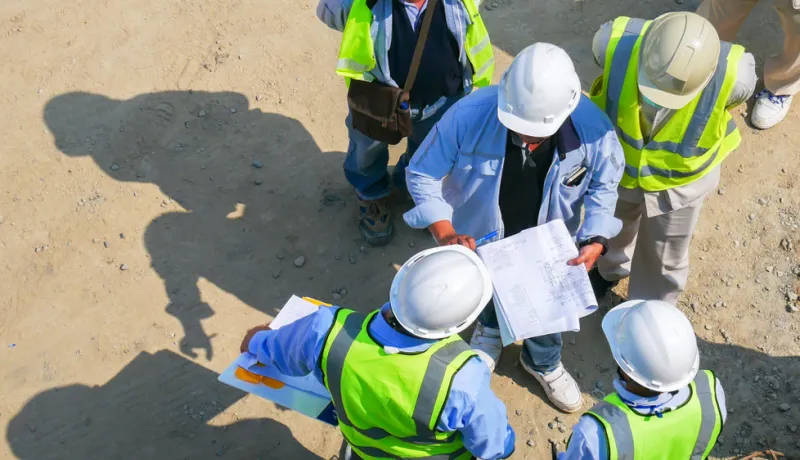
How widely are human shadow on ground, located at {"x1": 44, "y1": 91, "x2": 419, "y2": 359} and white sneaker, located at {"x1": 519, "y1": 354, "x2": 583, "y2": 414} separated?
4.25ft

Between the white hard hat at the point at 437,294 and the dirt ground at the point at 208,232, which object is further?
the dirt ground at the point at 208,232

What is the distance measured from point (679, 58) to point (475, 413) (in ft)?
5.72

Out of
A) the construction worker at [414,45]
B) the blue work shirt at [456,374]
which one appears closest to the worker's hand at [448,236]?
the blue work shirt at [456,374]

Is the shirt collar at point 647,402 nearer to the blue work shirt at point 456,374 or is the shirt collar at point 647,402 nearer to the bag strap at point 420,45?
the blue work shirt at point 456,374

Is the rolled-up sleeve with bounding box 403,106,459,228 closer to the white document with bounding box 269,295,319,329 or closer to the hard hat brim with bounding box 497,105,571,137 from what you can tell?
the hard hat brim with bounding box 497,105,571,137

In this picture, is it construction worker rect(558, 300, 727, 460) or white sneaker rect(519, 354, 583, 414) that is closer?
construction worker rect(558, 300, 727, 460)

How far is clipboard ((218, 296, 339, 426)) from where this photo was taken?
10.8 ft

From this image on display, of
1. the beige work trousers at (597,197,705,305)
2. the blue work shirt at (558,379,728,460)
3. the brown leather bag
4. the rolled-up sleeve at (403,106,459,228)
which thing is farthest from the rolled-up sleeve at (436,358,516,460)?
the brown leather bag

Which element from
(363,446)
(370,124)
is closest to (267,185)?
(370,124)

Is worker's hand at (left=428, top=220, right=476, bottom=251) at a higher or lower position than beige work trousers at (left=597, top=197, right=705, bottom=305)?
higher

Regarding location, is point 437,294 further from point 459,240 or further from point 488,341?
point 488,341

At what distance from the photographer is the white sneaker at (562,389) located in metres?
4.31

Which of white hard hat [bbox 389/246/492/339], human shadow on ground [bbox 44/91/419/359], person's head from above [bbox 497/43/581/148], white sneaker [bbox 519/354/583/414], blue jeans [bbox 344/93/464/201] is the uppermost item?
person's head from above [bbox 497/43/581/148]

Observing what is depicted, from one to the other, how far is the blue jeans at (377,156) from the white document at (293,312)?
150 centimetres
